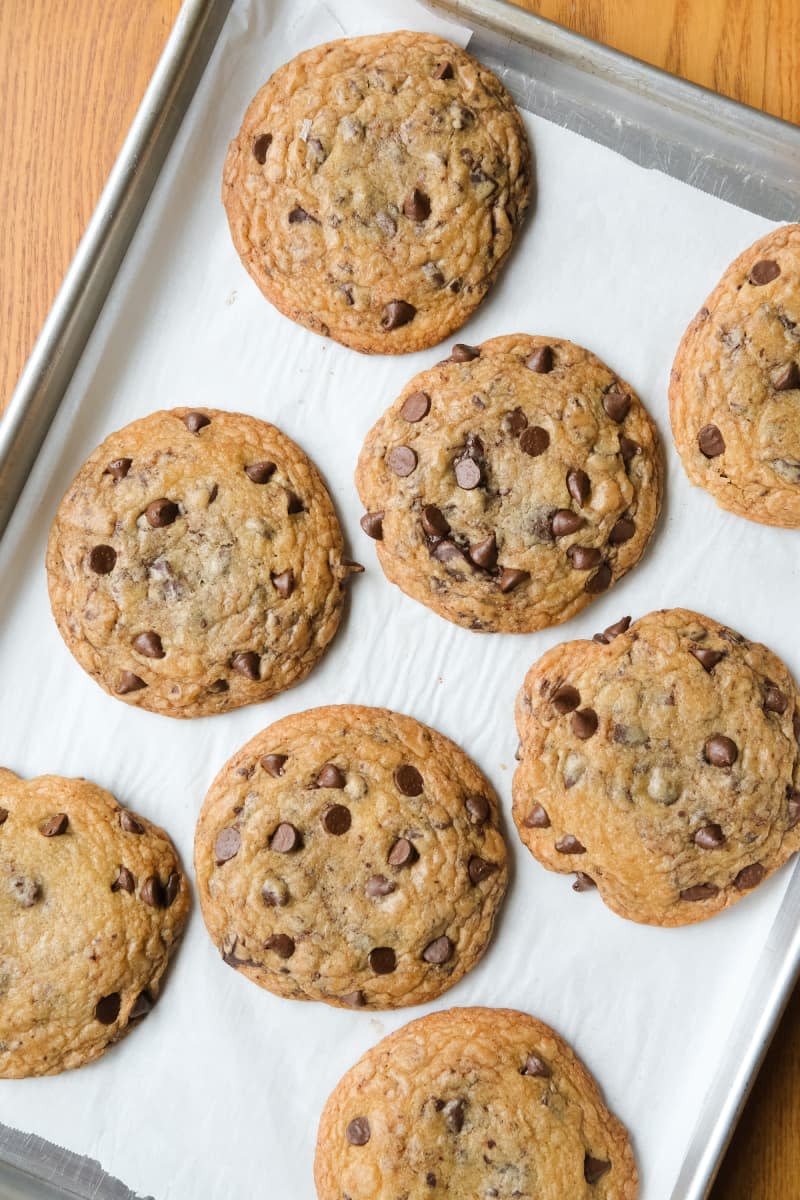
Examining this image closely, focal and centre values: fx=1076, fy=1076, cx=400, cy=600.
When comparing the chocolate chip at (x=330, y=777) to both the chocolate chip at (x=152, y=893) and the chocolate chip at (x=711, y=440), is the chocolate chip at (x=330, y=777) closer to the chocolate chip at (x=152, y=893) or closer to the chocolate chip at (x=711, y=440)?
the chocolate chip at (x=152, y=893)

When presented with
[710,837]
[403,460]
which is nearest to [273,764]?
[403,460]

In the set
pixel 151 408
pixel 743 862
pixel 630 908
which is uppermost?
pixel 151 408

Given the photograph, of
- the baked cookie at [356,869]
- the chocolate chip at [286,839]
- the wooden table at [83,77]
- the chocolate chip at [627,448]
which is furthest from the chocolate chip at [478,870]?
the wooden table at [83,77]

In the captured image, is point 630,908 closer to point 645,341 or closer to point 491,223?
point 645,341

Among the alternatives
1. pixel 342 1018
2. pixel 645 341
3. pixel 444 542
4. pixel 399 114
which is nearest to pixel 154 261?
pixel 399 114

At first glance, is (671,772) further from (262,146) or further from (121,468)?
(262,146)

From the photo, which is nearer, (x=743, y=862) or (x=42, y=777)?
(x=743, y=862)

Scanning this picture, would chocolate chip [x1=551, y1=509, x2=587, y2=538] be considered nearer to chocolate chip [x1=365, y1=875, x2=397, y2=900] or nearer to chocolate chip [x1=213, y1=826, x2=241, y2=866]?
chocolate chip [x1=365, y1=875, x2=397, y2=900]
